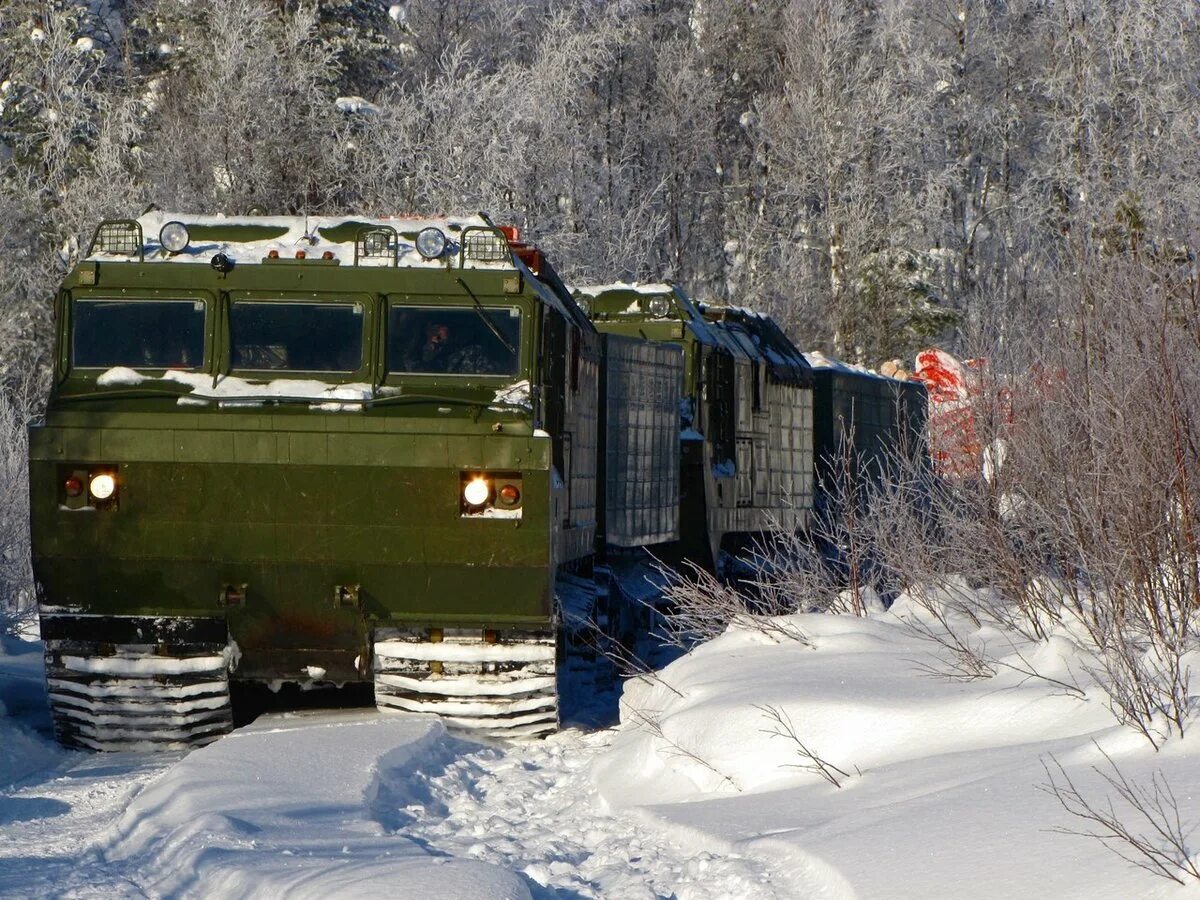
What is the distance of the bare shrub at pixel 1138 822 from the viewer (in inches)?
188

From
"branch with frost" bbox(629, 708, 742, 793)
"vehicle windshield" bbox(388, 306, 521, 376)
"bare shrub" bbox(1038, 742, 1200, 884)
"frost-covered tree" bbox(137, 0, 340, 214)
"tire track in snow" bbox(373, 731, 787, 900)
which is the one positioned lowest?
"tire track in snow" bbox(373, 731, 787, 900)

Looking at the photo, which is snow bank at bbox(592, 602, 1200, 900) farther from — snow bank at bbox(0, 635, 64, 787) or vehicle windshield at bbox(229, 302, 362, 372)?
snow bank at bbox(0, 635, 64, 787)

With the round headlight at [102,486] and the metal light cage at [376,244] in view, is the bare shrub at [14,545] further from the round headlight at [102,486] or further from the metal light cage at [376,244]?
the metal light cage at [376,244]

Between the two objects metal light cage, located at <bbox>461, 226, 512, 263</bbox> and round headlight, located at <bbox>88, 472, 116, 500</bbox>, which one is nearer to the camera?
round headlight, located at <bbox>88, 472, 116, 500</bbox>

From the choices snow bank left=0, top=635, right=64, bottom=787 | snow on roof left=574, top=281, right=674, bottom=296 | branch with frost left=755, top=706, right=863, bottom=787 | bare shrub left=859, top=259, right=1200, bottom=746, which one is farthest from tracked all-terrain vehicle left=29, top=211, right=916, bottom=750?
snow on roof left=574, top=281, right=674, bottom=296

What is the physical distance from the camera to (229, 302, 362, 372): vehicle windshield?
9.95 meters

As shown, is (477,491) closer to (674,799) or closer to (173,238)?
(674,799)

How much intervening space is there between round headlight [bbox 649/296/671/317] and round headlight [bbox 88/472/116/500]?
7150 mm

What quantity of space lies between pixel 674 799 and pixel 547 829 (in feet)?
2.16

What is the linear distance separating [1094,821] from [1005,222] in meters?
39.4

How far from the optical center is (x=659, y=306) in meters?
15.6

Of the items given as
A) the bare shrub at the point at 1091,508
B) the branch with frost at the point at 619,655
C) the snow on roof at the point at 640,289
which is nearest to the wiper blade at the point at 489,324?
the branch with frost at the point at 619,655

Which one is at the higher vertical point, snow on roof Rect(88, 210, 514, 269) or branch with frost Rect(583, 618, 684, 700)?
snow on roof Rect(88, 210, 514, 269)

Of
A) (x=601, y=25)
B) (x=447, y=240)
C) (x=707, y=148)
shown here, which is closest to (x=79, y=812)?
(x=447, y=240)
